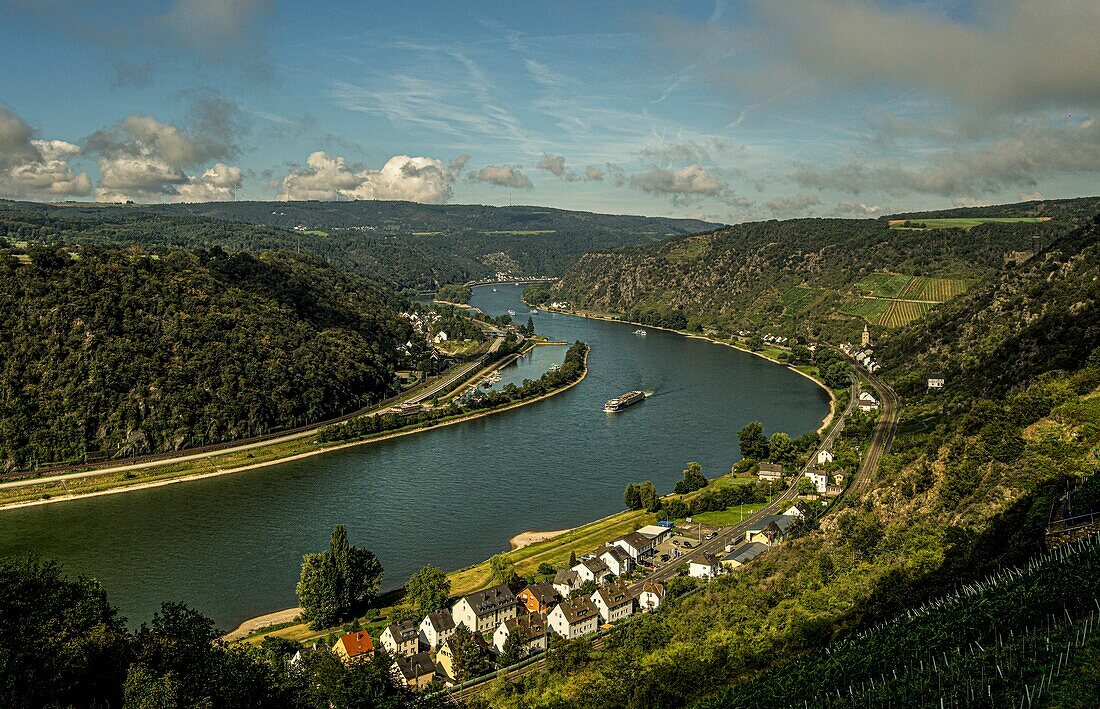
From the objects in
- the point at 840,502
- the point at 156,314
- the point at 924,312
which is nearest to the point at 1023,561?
the point at 840,502

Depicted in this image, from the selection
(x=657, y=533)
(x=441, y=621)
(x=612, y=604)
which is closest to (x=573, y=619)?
(x=612, y=604)

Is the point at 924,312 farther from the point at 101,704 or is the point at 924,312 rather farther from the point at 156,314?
the point at 101,704

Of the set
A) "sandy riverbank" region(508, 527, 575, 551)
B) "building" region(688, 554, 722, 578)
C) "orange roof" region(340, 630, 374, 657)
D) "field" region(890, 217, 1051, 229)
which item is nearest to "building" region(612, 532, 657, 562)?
"building" region(688, 554, 722, 578)

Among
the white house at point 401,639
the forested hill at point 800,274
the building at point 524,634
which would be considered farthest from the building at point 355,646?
the forested hill at point 800,274

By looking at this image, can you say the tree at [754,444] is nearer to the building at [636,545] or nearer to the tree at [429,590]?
the building at [636,545]

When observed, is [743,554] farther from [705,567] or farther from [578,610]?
[578,610]

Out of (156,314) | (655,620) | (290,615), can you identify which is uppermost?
(156,314)
